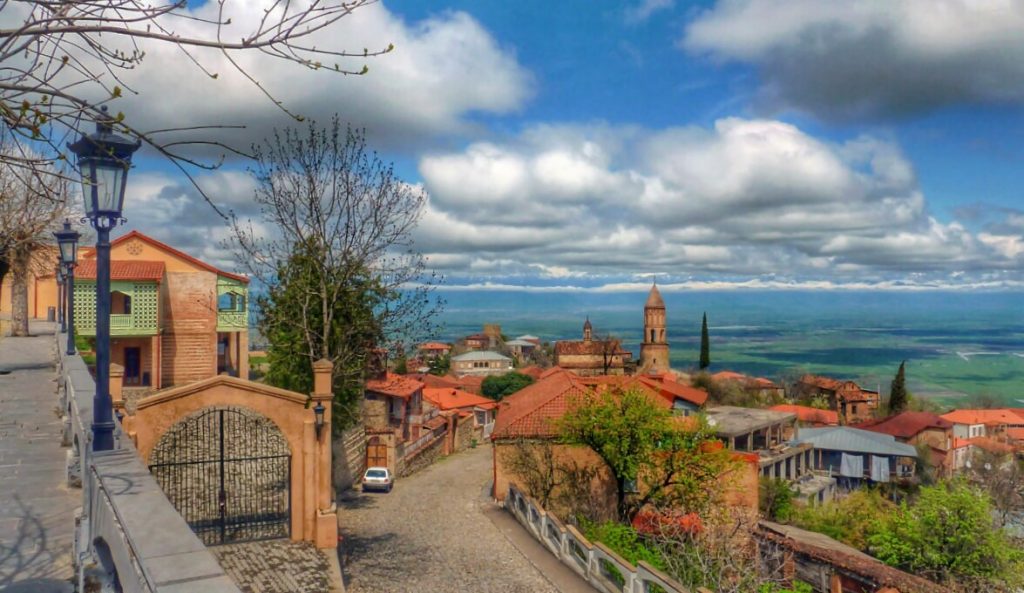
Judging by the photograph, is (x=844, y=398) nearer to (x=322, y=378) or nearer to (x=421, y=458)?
(x=421, y=458)

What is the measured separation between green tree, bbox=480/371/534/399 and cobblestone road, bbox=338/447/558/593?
3051 centimetres

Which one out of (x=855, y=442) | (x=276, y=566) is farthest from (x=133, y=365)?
(x=855, y=442)

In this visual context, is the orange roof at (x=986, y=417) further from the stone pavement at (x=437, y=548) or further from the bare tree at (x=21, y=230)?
the bare tree at (x=21, y=230)

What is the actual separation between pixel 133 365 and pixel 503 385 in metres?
34.5

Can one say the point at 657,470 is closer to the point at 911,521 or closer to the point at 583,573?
the point at 583,573

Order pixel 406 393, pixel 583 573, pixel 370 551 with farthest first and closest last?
pixel 406 393
pixel 370 551
pixel 583 573

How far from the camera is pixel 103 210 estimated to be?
5.72 meters

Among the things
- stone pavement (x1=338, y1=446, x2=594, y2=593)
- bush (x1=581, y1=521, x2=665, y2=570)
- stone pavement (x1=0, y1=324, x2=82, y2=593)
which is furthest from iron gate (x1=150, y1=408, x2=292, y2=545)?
bush (x1=581, y1=521, x2=665, y2=570)

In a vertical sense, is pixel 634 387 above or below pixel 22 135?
below

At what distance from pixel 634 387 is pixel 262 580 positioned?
13.0 metres

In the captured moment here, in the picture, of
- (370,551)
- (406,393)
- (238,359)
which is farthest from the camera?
(406,393)

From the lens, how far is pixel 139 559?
257 centimetres

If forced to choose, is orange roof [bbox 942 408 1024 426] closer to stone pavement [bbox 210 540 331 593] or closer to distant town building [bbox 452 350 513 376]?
distant town building [bbox 452 350 513 376]

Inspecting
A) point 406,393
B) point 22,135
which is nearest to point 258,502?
point 22,135
